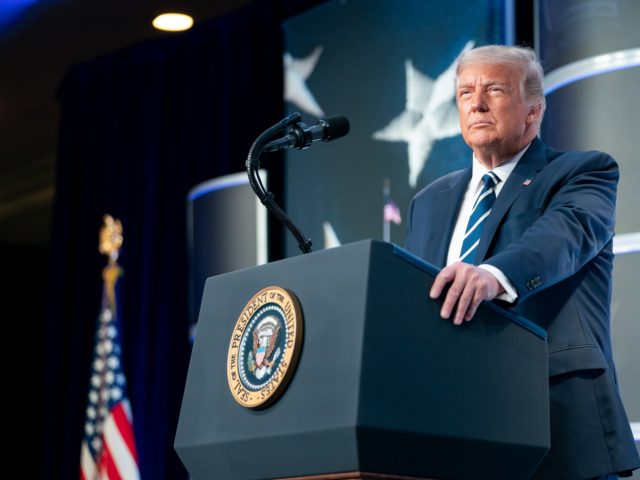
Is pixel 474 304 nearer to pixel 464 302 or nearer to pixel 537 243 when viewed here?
pixel 464 302

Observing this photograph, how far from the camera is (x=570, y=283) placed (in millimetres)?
2000

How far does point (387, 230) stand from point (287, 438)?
311 centimetres

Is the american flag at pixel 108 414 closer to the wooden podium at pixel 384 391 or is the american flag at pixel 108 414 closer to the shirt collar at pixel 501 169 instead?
the shirt collar at pixel 501 169

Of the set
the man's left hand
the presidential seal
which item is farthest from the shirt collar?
the presidential seal

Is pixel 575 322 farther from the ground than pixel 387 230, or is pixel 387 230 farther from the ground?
pixel 387 230

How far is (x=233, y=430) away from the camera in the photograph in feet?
5.70

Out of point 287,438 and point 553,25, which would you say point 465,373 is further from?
point 553,25

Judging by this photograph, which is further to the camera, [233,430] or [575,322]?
[575,322]

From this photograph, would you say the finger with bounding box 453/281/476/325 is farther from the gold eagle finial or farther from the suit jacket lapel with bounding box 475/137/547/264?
the gold eagle finial

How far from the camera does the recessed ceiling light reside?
602 cm

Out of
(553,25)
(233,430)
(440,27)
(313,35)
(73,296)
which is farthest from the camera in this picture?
(73,296)

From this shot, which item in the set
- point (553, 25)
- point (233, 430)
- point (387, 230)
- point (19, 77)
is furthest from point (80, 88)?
point (233, 430)

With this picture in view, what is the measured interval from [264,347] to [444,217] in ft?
2.14

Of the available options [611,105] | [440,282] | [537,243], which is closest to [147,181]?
[611,105]
